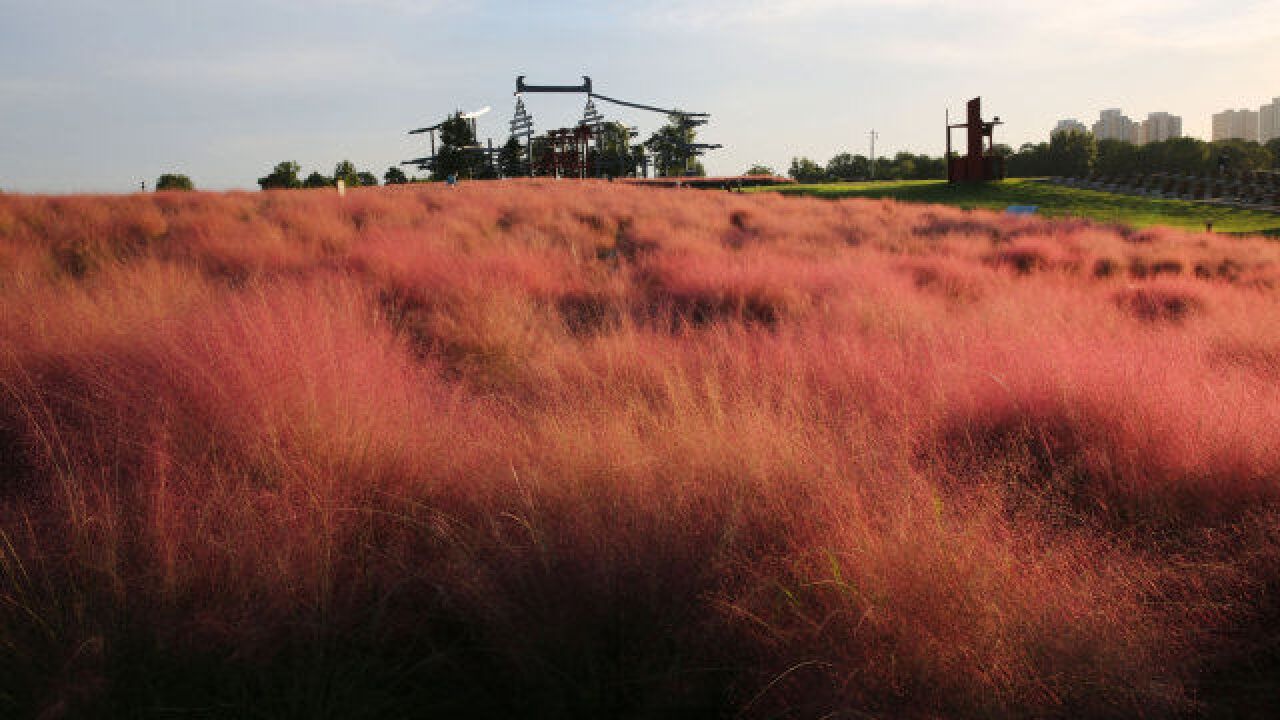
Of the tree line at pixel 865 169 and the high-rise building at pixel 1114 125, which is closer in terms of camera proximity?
the tree line at pixel 865 169

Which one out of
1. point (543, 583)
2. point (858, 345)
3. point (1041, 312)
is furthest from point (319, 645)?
point (1041, 312)

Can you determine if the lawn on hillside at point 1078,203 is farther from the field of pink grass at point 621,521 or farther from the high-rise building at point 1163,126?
the high-rise building at point 1163,126

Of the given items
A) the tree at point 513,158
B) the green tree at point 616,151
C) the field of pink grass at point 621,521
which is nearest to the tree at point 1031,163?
the green tree at point 616,151

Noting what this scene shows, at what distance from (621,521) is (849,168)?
75.2m

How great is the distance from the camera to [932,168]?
5169cm

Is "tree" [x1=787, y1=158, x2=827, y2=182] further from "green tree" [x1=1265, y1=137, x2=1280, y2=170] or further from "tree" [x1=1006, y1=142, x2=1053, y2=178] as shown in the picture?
"green tree" [x1=1265, y1=137, x2=1280, y2=170]

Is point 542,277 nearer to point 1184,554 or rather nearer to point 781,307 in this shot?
point 781,307

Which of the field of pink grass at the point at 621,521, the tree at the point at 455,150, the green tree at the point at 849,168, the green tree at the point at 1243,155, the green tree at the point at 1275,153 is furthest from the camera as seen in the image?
the green tree at the point at 849,168

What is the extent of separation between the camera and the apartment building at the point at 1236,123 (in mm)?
116188

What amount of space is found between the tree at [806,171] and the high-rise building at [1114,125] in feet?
230

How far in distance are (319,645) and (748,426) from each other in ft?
4.29

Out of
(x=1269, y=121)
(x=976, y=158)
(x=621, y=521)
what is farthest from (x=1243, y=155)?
(x=1269, y=121)

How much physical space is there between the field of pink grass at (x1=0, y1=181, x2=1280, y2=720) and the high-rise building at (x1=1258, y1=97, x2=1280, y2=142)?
5856 inches

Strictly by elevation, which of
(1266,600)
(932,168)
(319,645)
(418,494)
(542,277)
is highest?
(932,168)
